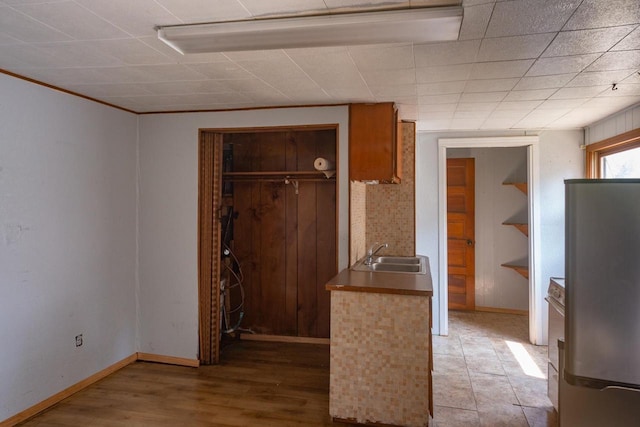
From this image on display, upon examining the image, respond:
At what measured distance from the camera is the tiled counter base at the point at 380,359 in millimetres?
2414

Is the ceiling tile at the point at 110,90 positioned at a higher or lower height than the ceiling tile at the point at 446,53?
higher

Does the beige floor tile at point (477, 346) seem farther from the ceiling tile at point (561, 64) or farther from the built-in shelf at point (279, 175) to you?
the ceiling tile at point (561, 64)

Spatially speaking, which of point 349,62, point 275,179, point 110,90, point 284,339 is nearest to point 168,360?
point 284,339

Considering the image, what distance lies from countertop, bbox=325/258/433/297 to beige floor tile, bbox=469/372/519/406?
3.22 ft

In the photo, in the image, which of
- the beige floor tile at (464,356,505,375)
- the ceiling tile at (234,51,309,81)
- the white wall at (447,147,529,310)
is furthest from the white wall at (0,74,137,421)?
the white wall at (447,147,529,310)

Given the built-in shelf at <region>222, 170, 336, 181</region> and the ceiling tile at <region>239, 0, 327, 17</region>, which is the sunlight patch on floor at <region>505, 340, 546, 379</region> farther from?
the ceiling tile at <region>239, 0, 327, 17</region>

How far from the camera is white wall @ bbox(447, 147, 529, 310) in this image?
514 centimetres

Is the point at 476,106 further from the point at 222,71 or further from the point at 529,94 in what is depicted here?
the point at 222,71

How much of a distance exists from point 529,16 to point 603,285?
118 centimetres

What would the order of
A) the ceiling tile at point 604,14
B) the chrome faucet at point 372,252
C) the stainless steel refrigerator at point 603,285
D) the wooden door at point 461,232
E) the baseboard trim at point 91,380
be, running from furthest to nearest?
the wooden door at point 461,232 < the chrome faucet at point 372,252 < the baseboard trim at point 91,380 < the ceiling tile at point 604,14 < the stainless steel refrigerator at point 603,285

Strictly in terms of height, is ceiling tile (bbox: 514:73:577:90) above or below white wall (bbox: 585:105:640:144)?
above

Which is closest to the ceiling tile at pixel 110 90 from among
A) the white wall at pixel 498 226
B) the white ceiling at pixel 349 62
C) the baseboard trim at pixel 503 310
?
the white ceiling at pixel 349 62

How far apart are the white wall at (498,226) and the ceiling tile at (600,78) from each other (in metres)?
2.65

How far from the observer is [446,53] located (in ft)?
6.74
